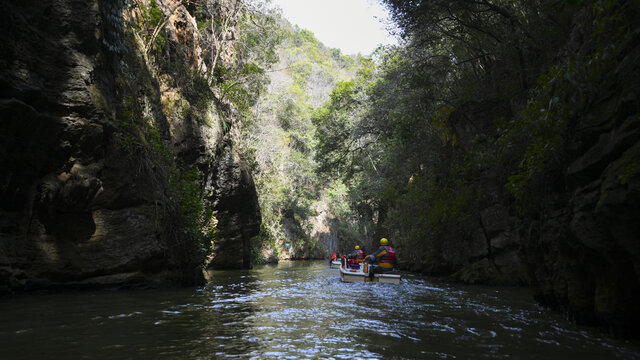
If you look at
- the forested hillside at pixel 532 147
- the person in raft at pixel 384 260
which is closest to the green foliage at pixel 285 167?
the forested hillside at pixel 532 147

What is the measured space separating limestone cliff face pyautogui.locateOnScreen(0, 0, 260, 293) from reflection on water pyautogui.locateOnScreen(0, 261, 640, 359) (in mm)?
887

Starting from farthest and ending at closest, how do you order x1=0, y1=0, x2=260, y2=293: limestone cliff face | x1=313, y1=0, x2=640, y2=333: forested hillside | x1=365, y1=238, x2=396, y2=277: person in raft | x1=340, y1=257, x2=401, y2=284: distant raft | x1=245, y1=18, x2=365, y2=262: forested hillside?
x1=245, y1=18, x2=365, y2=262: forested hillside, x1=365, y1=238, x2=396, y2=277: person in raft, x1=340, y1=257, x2=401, y2=284: distant raft, x1=0, y1=0, x2=260, y2=293: limestone cliff face, x1=313, y1=0, x2=640, y2=333: forested hillside

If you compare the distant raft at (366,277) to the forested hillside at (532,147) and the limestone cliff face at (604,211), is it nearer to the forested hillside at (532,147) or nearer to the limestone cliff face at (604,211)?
the forested hillside at (532,147)

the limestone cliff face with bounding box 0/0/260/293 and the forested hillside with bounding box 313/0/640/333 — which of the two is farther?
the limestone cliff face with bounding box 0/0/260/293

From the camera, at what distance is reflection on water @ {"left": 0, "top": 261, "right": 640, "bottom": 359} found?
4.37m

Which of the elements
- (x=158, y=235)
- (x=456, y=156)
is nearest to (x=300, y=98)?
(x=456, y=156)

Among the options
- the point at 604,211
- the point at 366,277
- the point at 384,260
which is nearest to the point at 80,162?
the point at 366,277

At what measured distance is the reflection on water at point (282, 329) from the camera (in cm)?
437

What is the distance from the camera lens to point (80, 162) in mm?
8562

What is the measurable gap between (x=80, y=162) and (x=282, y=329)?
232 inches

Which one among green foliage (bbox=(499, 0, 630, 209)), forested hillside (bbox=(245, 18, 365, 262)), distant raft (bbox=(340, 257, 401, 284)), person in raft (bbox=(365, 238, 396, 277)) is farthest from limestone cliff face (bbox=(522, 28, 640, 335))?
forested hillside (bbox=(245, 18, 365, 262))

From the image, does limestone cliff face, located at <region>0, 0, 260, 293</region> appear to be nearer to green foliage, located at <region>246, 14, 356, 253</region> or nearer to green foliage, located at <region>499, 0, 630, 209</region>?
green foliage, located at <region>499, 0, 630, 209</region>

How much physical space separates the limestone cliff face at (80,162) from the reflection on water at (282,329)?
2.91 ft

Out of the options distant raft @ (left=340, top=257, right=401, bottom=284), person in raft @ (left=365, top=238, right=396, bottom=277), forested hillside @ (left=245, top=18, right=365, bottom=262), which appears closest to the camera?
distant raft @ (left=340, top=257, right=401, bottom=284)
